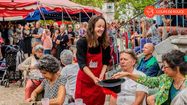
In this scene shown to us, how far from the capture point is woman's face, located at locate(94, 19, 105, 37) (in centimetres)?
639

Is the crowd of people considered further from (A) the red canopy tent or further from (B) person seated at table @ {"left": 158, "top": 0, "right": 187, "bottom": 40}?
(A) the red canopy tent

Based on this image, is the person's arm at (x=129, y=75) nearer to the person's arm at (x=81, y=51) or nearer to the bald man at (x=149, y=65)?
the person's arm at (x=81, y=51)

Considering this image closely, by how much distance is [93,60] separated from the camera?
6.61m

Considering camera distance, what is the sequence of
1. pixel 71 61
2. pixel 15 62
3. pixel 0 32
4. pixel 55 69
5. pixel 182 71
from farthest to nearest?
pixel 0 32
pixel 15 62
pixel 71 61
pixel 55 69
pixel 182 71

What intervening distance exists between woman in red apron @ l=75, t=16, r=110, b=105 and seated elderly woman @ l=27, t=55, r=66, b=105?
1.89ft

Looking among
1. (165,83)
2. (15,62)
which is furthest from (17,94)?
(165,83)

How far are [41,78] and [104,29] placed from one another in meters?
1.20

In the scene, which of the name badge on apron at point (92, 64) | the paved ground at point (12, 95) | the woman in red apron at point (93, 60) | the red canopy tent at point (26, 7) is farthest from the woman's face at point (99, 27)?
the red canopy tent at point (26, 7)

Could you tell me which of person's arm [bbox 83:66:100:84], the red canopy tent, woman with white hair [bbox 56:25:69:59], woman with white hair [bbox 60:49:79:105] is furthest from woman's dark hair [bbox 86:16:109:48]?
woman with white hair [bbox 56:25:69:59]

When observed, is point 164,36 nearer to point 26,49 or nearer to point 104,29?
point 104,29

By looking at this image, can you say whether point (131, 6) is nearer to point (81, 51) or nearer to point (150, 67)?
point (150, 67)

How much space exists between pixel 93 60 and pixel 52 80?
2.77 ft

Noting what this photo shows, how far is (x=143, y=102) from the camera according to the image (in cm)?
631

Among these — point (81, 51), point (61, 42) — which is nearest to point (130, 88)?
point (81, 51)
